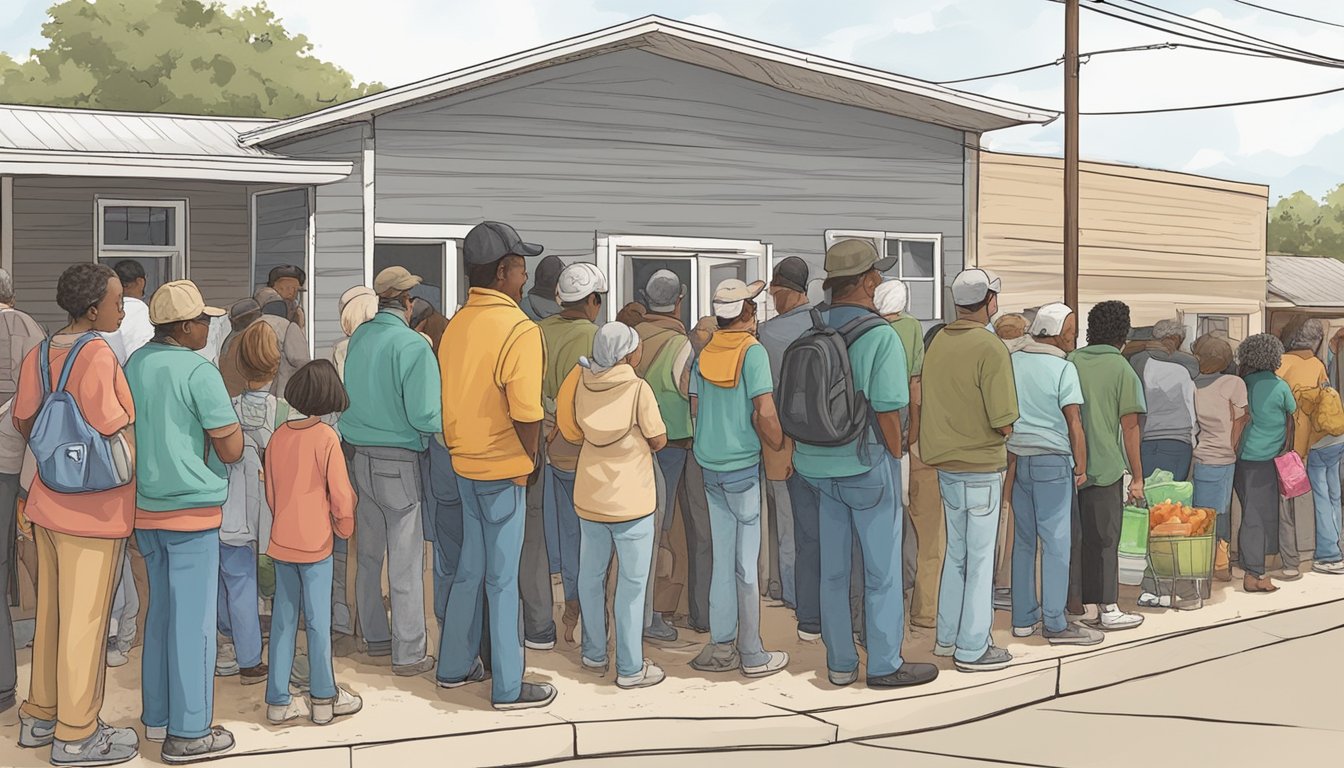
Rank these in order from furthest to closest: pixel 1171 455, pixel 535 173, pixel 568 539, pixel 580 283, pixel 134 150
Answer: pixel 535 173
pixel 134 150
pixel 1171 455
pixel 568 539
pixel 580 283

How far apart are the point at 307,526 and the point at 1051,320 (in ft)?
14.7

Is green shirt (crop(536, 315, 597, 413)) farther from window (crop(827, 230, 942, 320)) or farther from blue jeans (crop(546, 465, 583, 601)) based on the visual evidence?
window (crop(827, 230, 942, 320))

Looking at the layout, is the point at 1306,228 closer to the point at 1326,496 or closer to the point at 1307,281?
the point at 1307,281

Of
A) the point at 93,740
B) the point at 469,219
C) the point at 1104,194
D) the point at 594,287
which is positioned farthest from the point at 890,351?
the point at 1104,194

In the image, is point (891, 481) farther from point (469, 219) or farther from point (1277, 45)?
point (1277, 45)

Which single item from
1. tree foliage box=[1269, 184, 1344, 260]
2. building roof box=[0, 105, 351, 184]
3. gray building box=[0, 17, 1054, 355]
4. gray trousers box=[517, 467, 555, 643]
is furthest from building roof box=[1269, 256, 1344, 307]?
tree foliage box=[1269, 184, 1344, 260]

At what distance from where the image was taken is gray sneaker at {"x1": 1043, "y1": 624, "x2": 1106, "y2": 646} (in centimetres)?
834

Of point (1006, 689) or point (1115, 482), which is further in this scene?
point (1115, 482)

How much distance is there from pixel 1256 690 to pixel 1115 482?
4.96ft

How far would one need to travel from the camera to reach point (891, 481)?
7.18m

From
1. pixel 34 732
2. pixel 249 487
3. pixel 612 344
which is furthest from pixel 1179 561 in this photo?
pixel 34 732

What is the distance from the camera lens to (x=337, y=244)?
44.0ft

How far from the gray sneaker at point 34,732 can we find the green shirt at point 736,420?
343 cm

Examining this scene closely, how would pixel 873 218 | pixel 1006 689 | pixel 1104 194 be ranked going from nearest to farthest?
pixel 1006 689 → pixel 873 218 → pixel 1104 194
